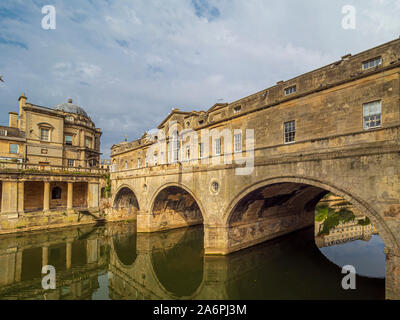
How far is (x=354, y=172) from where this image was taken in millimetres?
8555

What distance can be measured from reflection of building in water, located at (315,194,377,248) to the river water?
2.51 feet

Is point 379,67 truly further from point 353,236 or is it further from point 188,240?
point 188,240

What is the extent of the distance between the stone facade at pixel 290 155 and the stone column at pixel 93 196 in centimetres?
952

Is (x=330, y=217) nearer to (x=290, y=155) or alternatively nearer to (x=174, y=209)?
(x=174, y=209)

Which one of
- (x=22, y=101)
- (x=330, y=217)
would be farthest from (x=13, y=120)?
(x=330, y=217)

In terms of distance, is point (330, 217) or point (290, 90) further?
point (330, 217)


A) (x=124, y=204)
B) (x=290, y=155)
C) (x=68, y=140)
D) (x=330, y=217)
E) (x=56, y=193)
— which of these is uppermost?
(x=68, y=140)

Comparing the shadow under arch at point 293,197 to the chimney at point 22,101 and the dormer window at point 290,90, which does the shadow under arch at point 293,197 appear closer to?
the dormer window at point 290,90

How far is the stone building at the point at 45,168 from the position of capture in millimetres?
21141

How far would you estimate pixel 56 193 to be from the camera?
88.2 ft

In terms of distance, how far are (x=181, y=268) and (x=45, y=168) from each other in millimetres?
19973

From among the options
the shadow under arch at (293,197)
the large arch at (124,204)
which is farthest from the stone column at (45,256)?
the shadow under arch at (293,197)
